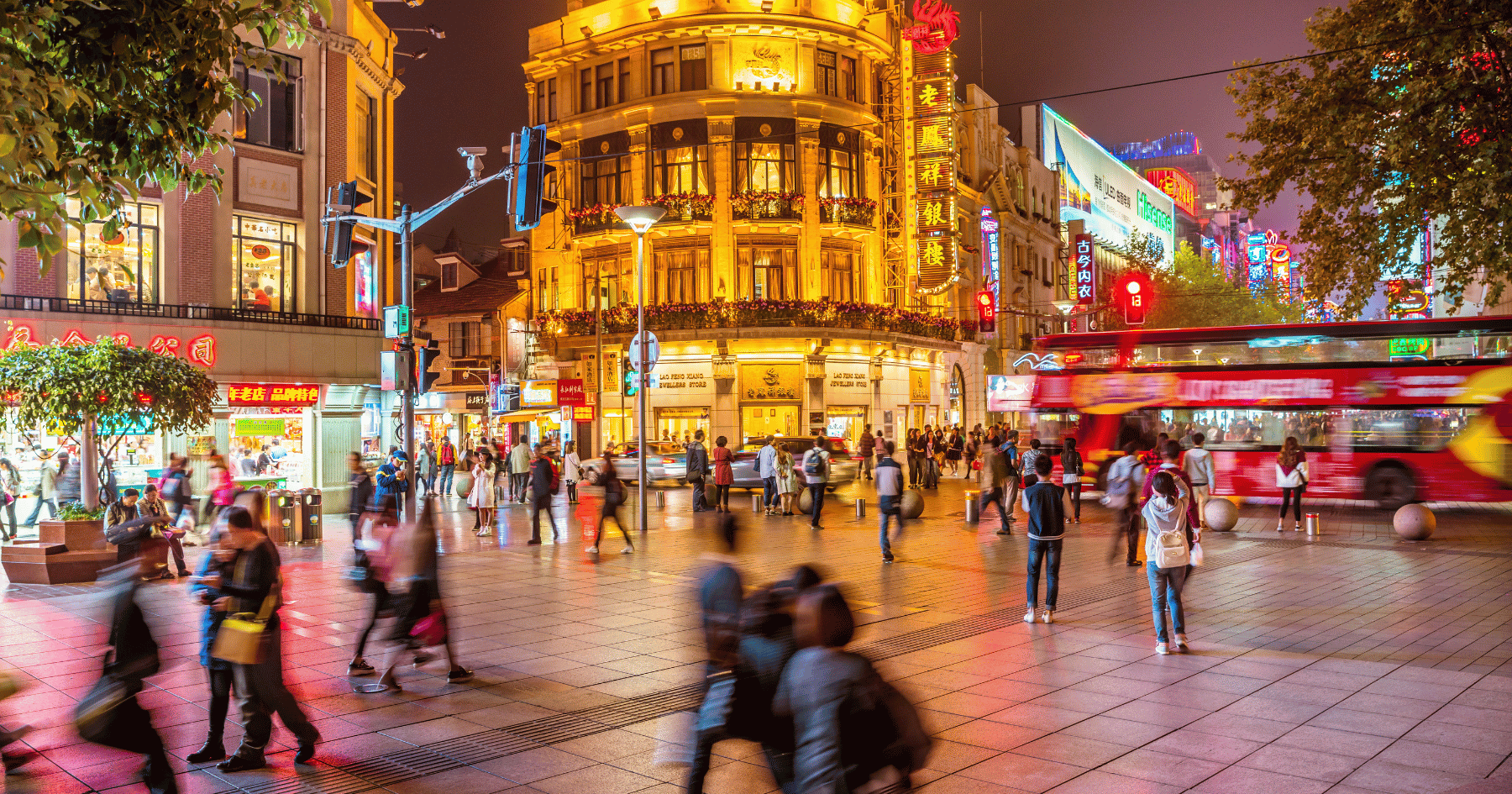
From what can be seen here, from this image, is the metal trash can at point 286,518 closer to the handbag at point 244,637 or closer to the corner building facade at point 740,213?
the handbag at point 244,637

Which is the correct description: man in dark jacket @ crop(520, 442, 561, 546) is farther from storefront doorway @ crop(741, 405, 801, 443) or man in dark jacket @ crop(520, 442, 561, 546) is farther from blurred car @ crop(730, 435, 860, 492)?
storefront doorway @ crop(741, 405, 801, 443)

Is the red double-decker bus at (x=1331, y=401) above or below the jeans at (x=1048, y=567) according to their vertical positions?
above

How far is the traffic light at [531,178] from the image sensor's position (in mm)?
13891

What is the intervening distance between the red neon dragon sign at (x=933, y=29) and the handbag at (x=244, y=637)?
137 feet

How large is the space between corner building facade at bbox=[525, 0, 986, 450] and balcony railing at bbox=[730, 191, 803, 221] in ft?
0.21

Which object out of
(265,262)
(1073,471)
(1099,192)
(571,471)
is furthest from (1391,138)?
(1099,192)

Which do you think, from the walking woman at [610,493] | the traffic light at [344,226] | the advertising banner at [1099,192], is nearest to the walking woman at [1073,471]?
the walking woman at [610,493]

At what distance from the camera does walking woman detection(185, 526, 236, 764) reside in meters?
6.74

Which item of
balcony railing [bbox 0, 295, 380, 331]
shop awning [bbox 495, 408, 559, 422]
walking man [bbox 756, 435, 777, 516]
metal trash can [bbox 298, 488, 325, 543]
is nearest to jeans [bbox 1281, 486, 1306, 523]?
walking man [bbox 756, 435, 777, 516]

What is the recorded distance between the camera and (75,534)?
14961 millimetres

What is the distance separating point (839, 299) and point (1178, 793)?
3631cm

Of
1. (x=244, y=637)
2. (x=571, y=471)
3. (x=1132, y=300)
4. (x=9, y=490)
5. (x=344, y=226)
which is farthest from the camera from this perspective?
(x=1132, y=300)

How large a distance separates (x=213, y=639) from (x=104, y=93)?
373cm

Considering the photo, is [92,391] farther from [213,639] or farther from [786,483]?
[786,483]
